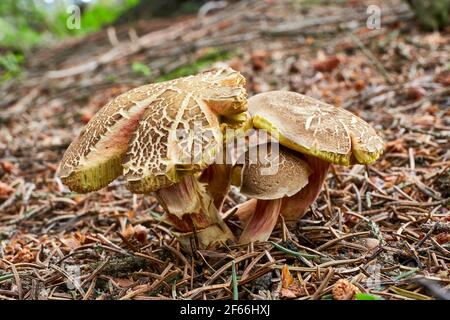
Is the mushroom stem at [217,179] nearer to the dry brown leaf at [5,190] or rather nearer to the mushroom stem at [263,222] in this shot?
the mushroom stem at [263,222]

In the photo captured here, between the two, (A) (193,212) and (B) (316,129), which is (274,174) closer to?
(B) (316,129)

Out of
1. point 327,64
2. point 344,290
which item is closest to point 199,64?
point 327,64

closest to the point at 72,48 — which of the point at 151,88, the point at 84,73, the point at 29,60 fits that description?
the point at 29,60

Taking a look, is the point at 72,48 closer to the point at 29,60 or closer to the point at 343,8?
the point at 29,60

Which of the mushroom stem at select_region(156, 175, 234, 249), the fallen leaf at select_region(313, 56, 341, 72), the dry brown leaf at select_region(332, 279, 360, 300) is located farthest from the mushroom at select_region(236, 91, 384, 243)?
the fallen leaf at select_region(313, 56, 341, 72)

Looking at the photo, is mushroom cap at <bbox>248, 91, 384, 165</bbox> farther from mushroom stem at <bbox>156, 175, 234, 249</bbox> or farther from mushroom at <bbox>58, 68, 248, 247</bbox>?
mushroom stem at <bbox>156, 175, 234, 249</bbox>

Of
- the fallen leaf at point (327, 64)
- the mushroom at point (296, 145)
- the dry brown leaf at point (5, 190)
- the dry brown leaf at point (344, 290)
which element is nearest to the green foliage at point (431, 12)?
the fallen leaf at point (327, 64)
